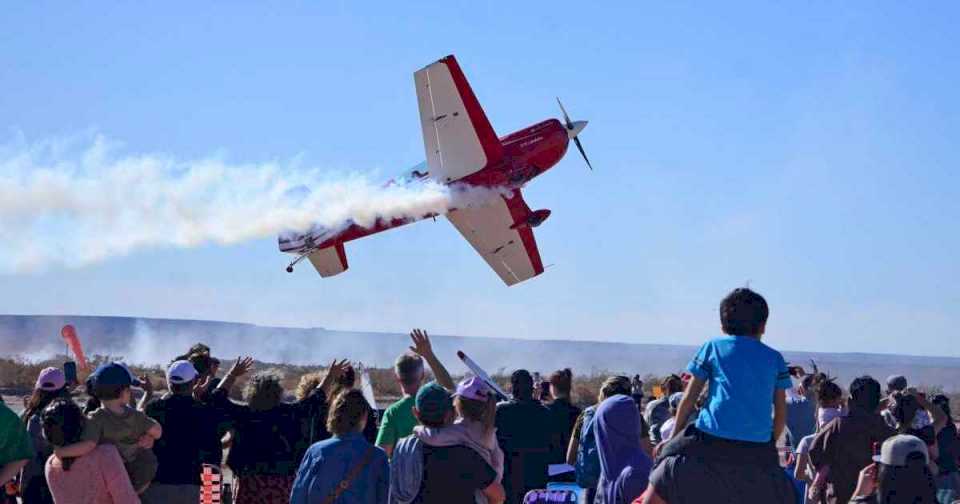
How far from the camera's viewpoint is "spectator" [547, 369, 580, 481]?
9242mm

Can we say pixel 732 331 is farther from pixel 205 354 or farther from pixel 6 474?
pixel 205 354

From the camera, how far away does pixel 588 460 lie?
26.8ft

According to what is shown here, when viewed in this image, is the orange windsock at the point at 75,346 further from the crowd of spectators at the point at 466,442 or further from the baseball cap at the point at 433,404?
the baseball cap at the point at 433,404

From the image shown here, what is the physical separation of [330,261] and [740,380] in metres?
22.9

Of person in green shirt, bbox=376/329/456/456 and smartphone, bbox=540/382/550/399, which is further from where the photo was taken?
smartphone, bbox=540/382/550/399

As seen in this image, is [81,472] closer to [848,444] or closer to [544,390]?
[848,444]

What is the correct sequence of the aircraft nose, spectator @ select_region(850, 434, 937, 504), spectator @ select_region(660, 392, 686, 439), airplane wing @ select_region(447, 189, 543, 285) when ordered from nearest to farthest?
spectator @ select_region(850, 434, 937, 504)
spectator @ select_region(660, 392, 686, 439)
the aircraft nose
airplane wing @ select_region(447, 189, 543, 285)

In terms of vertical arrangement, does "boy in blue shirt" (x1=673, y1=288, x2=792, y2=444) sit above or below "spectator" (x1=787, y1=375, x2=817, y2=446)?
above

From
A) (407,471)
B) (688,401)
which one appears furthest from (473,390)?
(688,401)

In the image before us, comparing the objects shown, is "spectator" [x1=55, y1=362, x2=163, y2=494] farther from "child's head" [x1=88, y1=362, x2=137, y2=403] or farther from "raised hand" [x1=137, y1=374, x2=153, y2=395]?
"raised hand" [x1=137, y1=374, x2=153, y2=395]

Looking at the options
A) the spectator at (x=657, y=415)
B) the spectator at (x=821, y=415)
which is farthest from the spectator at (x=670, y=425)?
the spectator at (x=821, y=415)

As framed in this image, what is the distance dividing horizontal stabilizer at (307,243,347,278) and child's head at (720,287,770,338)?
2222cm

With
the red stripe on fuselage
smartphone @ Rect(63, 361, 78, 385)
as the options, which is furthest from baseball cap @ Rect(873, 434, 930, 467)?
the red stripe on fuselage

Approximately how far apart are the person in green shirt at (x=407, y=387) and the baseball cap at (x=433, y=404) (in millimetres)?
1234
